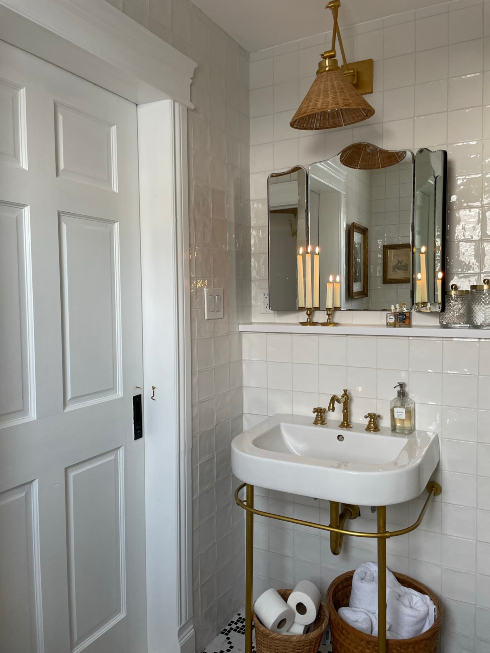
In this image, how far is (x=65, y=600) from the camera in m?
1.55

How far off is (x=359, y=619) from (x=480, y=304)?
115 centimetres

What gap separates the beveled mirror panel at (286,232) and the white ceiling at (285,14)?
533 mm

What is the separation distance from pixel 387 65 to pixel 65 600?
218 centimetres

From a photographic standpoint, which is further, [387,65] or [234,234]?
[234,234]

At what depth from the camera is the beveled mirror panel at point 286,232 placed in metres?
2.13

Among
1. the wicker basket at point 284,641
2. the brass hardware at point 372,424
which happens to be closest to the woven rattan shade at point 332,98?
the brass hardware at point 372,424

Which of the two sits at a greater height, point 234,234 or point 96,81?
point 96,81

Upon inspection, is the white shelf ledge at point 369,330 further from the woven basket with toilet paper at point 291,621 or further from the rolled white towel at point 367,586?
the woven basket with toilet paper at point 291,621

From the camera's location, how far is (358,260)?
6.57 feet

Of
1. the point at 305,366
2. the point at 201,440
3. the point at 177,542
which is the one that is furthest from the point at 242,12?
the point at 177,542

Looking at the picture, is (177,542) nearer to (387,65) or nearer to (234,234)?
(234,234)

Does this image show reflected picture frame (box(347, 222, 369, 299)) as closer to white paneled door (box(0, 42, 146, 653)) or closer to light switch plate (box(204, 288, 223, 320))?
light switch plate (box(204, 288, 223, 320))

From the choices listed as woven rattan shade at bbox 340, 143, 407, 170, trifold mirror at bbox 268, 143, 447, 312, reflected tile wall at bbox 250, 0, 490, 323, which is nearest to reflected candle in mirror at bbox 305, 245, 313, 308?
trifold mirror at bbox 268, 143, 447, 312

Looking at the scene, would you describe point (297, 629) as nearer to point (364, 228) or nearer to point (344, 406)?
point (344, 406)
